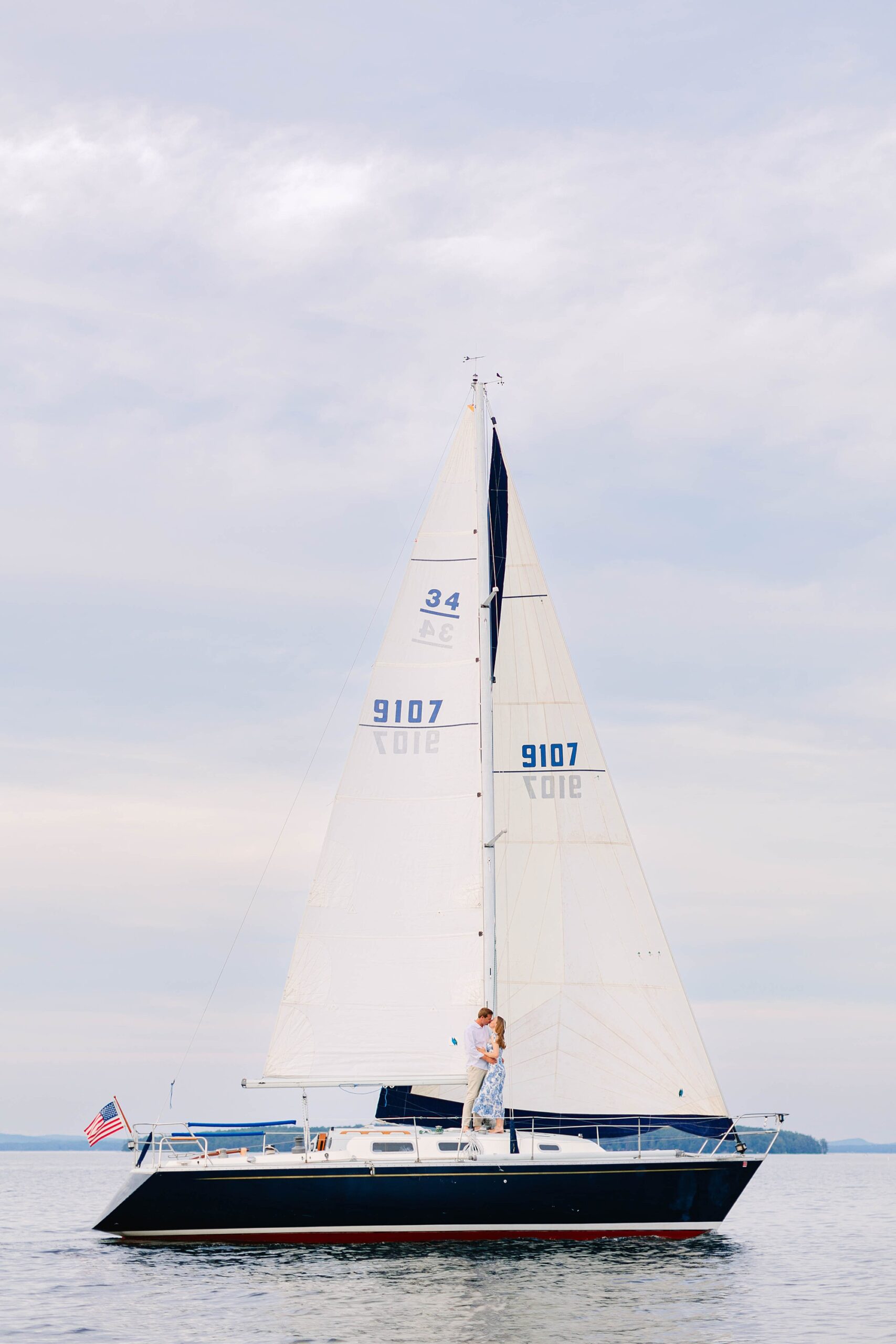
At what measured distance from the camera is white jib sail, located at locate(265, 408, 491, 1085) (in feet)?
74.6

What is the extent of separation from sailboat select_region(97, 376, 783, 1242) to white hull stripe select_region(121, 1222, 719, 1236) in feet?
0.13

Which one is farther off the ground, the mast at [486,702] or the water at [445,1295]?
the mast at [486,702]

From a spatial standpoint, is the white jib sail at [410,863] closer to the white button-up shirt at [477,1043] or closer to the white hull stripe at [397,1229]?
the white button-up shirt at [477,1043]

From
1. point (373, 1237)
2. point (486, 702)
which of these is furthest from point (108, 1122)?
point (486, 702)

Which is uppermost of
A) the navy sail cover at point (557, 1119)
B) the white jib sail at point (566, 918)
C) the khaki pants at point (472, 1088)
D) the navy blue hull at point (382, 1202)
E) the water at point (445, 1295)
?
the white jib sail at point (566, 918)

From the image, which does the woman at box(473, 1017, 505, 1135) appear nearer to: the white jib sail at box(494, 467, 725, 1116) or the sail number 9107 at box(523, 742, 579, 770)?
the white jib sail at box(494, 467, 725, 1116)

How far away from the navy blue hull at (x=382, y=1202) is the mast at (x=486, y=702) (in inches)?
117

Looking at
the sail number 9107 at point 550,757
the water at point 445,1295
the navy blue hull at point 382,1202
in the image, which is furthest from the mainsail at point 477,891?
the water at point 445,1295

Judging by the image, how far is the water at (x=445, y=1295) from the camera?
54.9 feet

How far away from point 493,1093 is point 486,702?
6.53 m

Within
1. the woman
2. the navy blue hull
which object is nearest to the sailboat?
the navy blue hull

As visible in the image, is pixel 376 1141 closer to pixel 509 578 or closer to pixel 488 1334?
pixel 488 1334

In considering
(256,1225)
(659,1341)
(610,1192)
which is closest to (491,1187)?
(610,1192)

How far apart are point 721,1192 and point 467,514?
1225 centimetres
